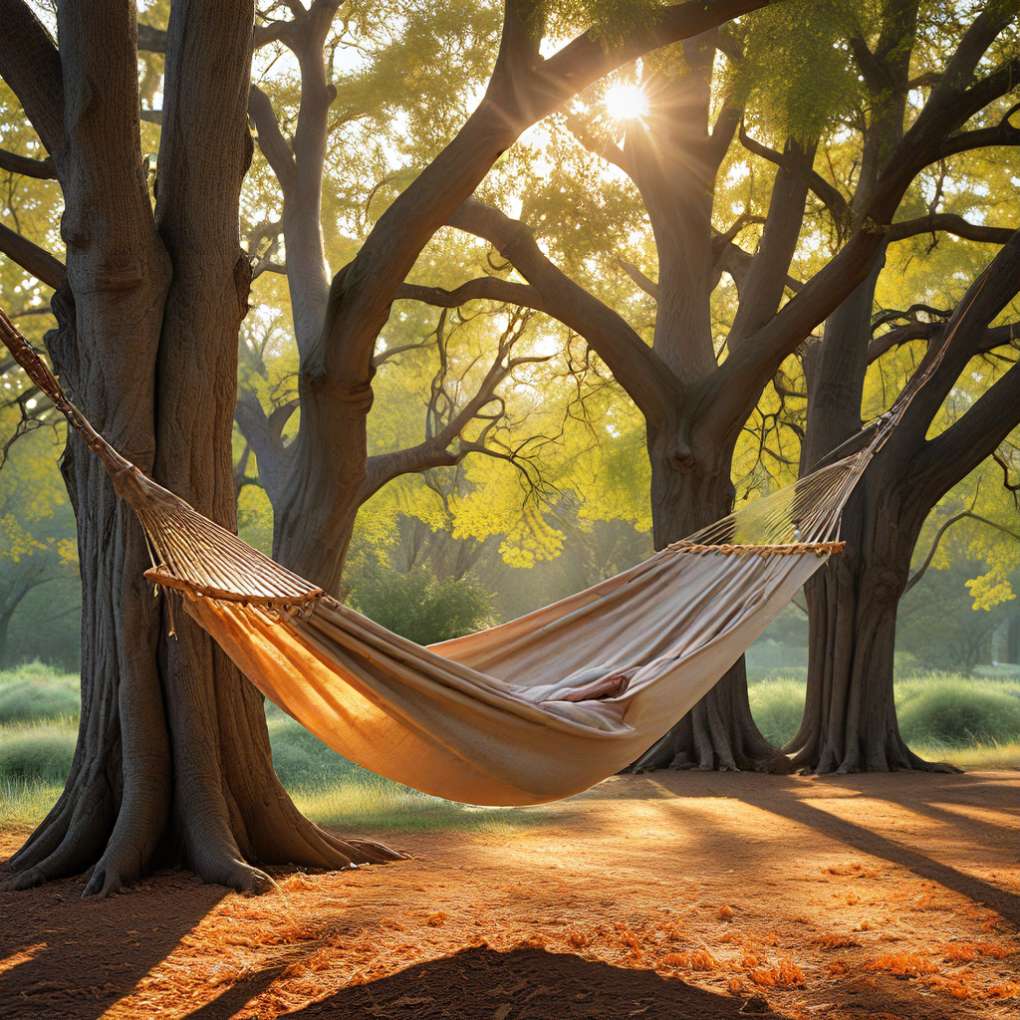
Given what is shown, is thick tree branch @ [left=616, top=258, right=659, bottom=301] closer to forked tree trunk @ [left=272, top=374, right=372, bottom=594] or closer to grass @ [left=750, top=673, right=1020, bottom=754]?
forked tree trunk @ [left=272, top=374, right=372, bottom=594]

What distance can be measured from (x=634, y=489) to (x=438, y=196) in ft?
23.1

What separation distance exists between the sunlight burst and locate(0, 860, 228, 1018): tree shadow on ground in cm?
555

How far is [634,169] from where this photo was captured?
7586mm

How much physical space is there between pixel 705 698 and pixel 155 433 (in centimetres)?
440

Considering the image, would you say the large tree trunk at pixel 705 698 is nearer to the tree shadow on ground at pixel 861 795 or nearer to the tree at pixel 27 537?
the tree shadow on ground at pixel 861 795

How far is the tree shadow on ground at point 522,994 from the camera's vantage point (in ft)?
7.79

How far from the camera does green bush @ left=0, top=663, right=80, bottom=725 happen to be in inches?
421

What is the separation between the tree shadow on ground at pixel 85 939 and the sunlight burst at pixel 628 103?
5547 millimetres

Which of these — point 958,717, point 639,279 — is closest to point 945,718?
point 958,717

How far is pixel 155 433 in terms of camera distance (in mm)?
3619

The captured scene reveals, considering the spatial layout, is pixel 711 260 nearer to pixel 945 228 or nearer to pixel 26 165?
pixel 945 228

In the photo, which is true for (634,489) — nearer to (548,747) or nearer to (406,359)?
(406,359)

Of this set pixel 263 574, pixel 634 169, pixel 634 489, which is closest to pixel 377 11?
pixel 634 169

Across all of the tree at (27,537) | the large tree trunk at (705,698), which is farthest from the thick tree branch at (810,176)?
the tree at (27,537)
